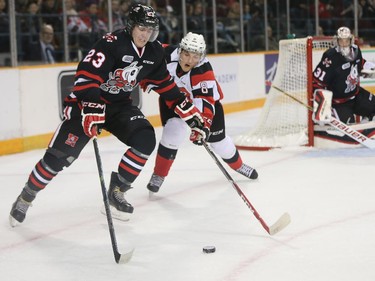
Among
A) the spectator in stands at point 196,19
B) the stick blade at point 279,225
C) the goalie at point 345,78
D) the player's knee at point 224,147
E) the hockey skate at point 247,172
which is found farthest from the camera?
the spectator in stands at point 196,19

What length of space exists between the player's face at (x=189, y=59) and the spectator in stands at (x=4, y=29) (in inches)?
102

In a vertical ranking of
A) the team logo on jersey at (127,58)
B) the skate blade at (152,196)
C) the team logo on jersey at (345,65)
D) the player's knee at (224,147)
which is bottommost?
the skate blade at (152,196)

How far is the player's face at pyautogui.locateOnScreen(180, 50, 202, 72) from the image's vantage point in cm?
384

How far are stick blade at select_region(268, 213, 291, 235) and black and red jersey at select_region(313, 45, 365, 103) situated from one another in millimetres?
2548

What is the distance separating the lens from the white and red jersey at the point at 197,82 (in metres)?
3.95

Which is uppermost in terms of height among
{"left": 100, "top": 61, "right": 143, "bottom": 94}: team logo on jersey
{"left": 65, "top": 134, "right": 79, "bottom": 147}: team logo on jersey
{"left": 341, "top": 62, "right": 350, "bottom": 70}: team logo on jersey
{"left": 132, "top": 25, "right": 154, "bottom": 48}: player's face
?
{"left": 132, "top": 25, "right": 154, "bottom": 48}: player's face

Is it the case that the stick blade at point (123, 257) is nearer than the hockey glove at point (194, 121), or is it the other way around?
the stick blade at point (123, 257)

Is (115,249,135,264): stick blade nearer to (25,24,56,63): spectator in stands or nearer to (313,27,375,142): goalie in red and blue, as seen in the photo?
(313,27,375,142): goalie in red and blue

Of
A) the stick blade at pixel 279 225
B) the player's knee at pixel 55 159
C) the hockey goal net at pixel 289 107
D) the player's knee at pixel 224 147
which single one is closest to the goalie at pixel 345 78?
the hockey goal net at pixel 289 107

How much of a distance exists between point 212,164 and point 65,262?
2.39 metres

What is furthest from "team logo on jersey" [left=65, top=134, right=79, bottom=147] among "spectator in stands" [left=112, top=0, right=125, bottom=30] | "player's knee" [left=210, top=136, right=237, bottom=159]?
"spectator in stands" [left=112, top=0, right=125, bottom=30]

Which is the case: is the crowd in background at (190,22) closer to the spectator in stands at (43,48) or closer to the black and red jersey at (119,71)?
the spectator in stands at (43,48)

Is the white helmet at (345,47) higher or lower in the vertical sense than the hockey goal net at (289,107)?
higher

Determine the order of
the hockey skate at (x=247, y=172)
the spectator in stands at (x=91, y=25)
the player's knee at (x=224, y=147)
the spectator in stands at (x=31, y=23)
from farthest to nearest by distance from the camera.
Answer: the spectator in stands at (x=91, y=25) → the spectator in stands at (x=31, y=23) → the hockey skate at (x=247, y=172) → the player's knee at (x=224, y=147)
